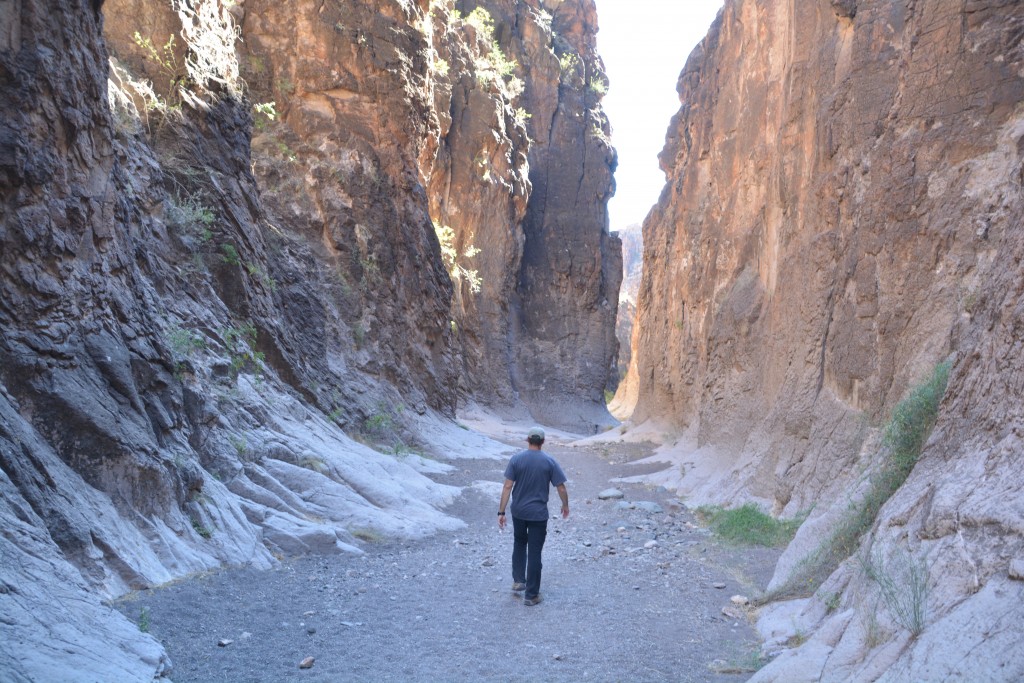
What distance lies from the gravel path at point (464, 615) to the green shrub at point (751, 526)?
0.33 m

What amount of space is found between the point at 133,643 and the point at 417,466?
1008 cm

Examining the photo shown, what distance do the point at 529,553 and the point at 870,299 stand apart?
5.32m

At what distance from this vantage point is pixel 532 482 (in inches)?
267

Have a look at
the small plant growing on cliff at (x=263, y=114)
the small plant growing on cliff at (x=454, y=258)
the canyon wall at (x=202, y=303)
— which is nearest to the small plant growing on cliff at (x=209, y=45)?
the canyon wall at (x=202, y=303)

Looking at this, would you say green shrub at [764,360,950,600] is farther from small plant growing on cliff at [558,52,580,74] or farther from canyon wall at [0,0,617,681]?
small plant growing on cliff at [558,52,580,74]

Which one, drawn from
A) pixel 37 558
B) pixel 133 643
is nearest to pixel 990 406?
pixel 133 643

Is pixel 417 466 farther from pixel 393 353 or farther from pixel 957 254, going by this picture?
pixel 957 254

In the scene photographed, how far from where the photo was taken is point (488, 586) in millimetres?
7164

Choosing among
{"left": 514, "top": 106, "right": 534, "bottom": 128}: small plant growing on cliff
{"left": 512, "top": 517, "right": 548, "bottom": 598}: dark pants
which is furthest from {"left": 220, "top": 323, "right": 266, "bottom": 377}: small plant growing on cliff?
{"left": 514, "top": 106, "right": 534, "bottom": 128}: small plant growing on cliff


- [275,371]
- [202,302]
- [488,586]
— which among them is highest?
[202,302]

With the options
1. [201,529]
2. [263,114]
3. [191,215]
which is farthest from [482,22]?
[201,529]

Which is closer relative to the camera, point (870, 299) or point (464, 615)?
point (464, 615)

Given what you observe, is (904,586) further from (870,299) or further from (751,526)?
(870,299)

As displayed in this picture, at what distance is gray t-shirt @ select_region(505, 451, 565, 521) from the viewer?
21.9 feet
